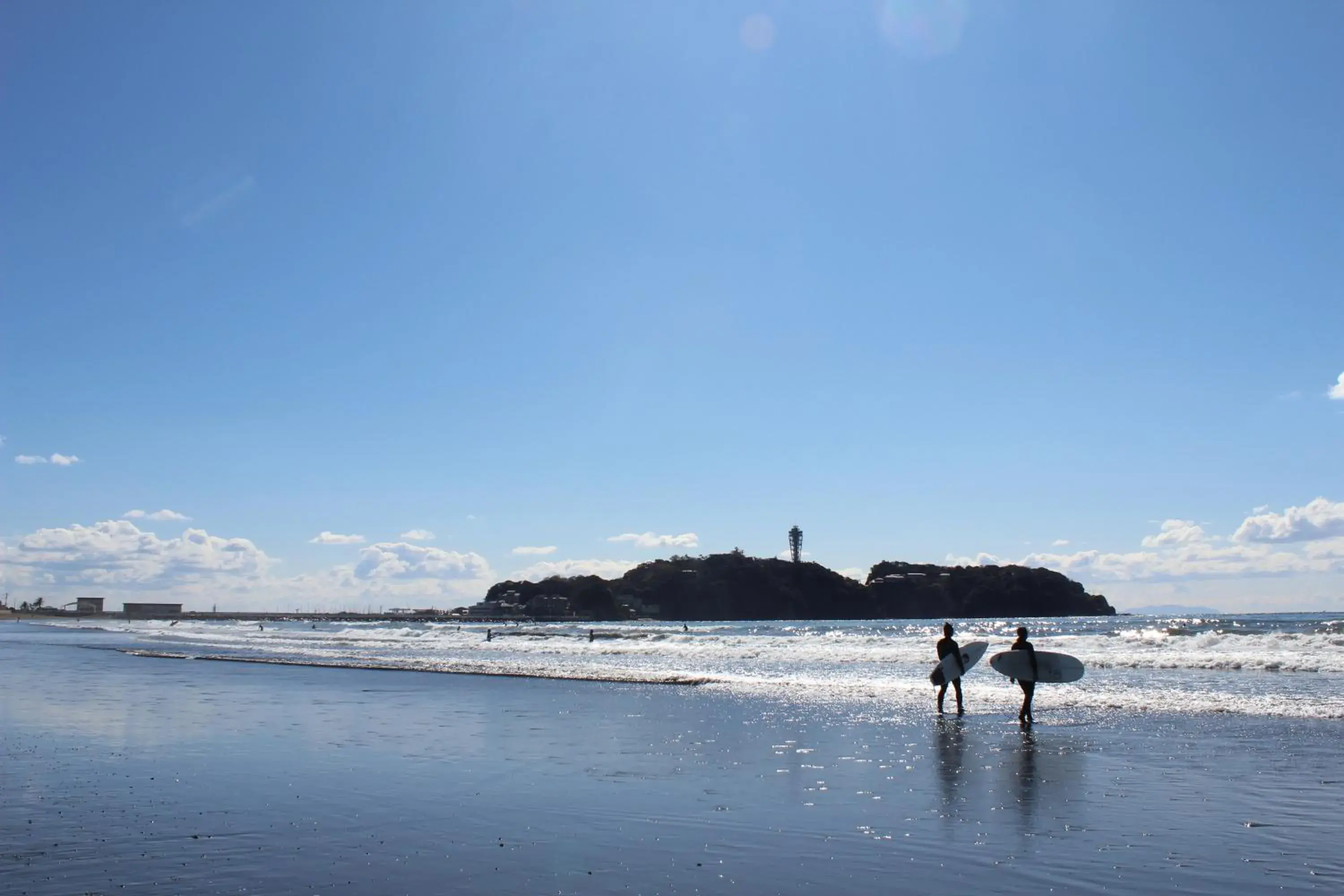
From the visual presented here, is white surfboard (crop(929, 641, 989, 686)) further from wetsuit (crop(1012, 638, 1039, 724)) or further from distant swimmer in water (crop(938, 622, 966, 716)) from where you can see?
wetsuit (crop(1012, 638, 1039, 724))

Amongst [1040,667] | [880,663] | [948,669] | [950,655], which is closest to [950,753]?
[948,669]

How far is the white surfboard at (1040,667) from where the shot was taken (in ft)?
65.0

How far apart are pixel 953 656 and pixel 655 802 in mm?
11850

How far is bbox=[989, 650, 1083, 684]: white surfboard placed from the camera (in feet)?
65.0

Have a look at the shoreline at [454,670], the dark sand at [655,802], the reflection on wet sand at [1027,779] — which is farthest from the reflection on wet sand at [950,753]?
the shoreline at [454,670]

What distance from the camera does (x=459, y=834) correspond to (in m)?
9.85

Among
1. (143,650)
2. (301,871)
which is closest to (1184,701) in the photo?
(301,871)

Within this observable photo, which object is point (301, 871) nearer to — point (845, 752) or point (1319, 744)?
point (845, 752)

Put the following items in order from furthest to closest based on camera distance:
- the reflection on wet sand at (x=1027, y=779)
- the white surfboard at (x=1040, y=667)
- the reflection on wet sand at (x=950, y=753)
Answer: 1. the white surfboard at (x=1040, y=667)
2. the reflection on wet sand at (x=950, y=753)
3. the reflection on wet sand at (x=1027, y=779)

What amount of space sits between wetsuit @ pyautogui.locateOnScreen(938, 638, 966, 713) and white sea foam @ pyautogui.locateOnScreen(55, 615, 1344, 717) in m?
2.24

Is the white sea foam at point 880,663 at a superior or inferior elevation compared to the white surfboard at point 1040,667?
inferior

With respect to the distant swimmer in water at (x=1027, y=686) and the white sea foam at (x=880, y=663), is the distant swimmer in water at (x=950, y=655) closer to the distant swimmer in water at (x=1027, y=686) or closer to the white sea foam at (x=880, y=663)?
the distant swimmer in water at (x=1027, y=686)

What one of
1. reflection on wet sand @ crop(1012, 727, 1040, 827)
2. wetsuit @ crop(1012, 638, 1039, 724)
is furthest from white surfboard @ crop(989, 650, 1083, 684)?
reflection on wet sand @ crop(1012, 727, 1040, 827)

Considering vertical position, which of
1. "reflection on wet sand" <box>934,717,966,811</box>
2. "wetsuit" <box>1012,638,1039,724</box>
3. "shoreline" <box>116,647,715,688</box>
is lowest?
"shoreline" <box>116,647,715,688</box>
